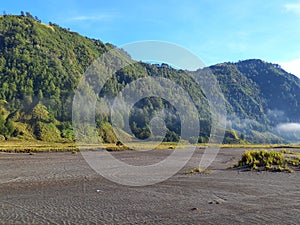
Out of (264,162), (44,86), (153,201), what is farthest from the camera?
(44,86)

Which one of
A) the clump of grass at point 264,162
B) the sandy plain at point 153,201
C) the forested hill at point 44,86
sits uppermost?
the forested hill at point 44,86

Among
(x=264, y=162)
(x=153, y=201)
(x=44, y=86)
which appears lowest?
(x=153, y=201)

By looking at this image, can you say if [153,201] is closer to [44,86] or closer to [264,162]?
[264,162]

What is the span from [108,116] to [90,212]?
117m

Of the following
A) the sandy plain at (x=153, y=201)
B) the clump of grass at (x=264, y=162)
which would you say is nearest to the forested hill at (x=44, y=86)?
the clump of grass at (x=264, y=162)

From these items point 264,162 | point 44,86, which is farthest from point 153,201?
point 44,86

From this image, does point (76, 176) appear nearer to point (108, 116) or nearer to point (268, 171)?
point (268, 171)

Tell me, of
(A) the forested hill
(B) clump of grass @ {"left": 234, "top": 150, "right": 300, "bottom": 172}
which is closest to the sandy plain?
(B) clump of grass @ {"left": 234, "top": 150, "right": 300, "bottom": 172}

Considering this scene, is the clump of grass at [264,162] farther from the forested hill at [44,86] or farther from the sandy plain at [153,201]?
the forested hill at [44,86]

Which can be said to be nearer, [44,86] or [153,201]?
[153,201]

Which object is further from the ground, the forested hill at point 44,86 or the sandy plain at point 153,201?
the forested hill at point 44,86

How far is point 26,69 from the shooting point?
142000 millimetres

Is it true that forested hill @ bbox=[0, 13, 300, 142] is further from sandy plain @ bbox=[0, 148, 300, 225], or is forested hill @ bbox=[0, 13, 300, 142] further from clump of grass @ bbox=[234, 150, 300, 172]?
sandy plain @ bbox=[0, 148, 300, 225]

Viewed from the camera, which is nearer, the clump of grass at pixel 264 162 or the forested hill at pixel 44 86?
the clump of grass at pixel 264 162
